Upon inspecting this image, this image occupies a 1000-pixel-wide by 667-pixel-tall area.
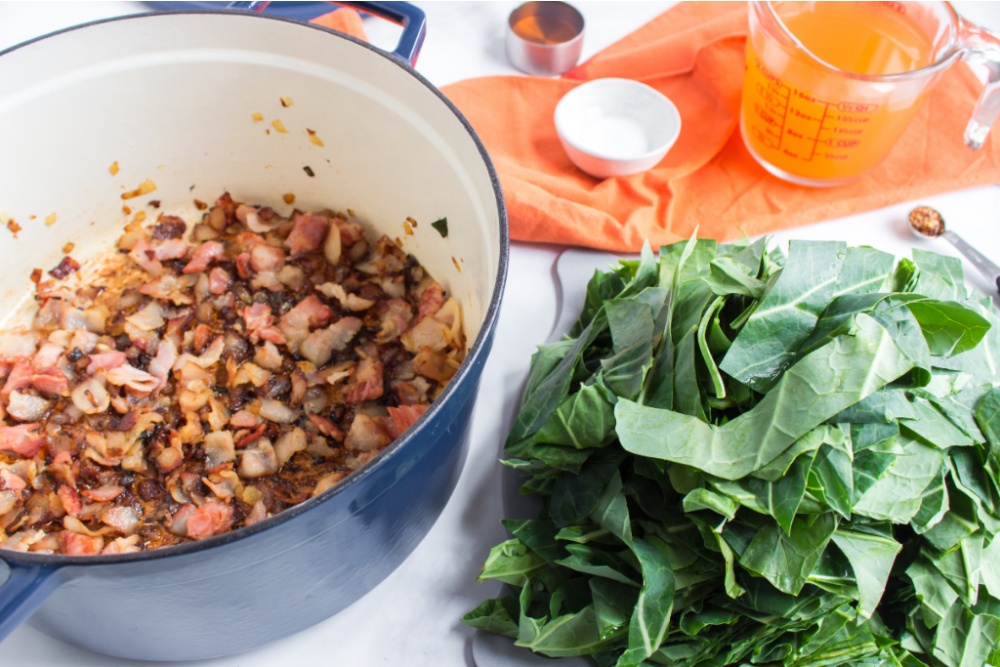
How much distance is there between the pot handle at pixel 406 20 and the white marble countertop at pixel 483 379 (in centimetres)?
36

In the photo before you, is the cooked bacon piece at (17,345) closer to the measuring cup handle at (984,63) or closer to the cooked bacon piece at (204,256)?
the cooked bacon piece at (204,256)

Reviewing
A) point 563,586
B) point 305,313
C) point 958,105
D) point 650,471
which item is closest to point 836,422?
point 650,471

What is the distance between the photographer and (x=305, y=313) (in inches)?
44.8

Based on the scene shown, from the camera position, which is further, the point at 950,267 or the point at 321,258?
the point at 321,258

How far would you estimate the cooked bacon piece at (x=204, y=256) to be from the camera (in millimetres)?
1189

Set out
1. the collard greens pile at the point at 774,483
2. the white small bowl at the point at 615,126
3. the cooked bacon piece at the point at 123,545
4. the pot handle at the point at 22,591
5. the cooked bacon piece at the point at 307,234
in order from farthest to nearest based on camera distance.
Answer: the white small bowl at the point at 615,126 < the cooked bacon piece at the point at 307,234 < the cooked bacon piece at the point at 123,545 < the collard greens pile at the point at 774,483 < the pot handle at the point at 22,591

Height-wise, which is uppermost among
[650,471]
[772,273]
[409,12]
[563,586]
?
[409,12]

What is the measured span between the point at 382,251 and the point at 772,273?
0.58 m

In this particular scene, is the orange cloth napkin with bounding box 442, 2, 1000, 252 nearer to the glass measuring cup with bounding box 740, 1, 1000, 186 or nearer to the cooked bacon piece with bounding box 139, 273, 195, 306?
the glass measuring cup with bounding box 740, 1, 1000, 186

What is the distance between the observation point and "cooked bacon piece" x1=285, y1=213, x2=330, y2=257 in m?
1.21

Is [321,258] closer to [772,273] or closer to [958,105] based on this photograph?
[772,273]

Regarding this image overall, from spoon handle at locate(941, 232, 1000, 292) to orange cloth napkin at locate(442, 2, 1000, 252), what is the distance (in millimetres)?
103

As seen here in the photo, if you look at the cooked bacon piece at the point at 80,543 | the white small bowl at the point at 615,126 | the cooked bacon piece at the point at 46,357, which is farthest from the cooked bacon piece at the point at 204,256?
the white small bowl at the point at 615,126

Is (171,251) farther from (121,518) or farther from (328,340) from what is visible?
(121,518)
